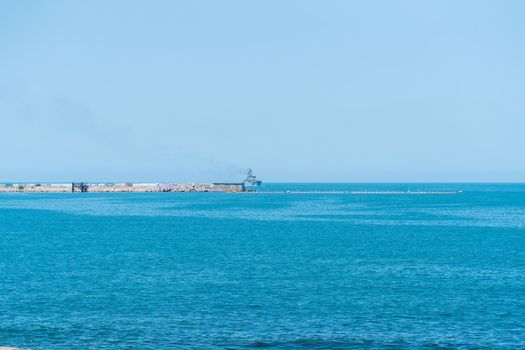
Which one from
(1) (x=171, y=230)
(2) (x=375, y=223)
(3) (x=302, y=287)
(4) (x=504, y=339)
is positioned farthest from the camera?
(2) (x=375, y=223)

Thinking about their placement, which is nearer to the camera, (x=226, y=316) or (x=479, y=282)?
(x=226, y=316)

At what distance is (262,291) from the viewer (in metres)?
47.4

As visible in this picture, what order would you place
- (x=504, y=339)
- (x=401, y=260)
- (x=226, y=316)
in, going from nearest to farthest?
1. (x=504, y=339)
2. (x=226, y=316)
3. (x=401, y=260)

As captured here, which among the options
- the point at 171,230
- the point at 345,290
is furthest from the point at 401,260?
the point at 171,230

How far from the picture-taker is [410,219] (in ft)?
406

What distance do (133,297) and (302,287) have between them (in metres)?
12.4

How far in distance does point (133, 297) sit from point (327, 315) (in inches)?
544

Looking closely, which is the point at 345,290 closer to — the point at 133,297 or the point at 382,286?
the point at 382,286

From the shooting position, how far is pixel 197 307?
42281 millimetres

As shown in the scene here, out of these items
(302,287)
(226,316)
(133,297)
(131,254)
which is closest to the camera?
(226,316)

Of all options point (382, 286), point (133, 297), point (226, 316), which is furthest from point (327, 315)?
point (133, 297)

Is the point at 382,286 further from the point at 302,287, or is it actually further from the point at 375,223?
the point at 375,223

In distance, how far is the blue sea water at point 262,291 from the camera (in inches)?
1416

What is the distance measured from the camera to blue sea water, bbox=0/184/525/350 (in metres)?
36.0
